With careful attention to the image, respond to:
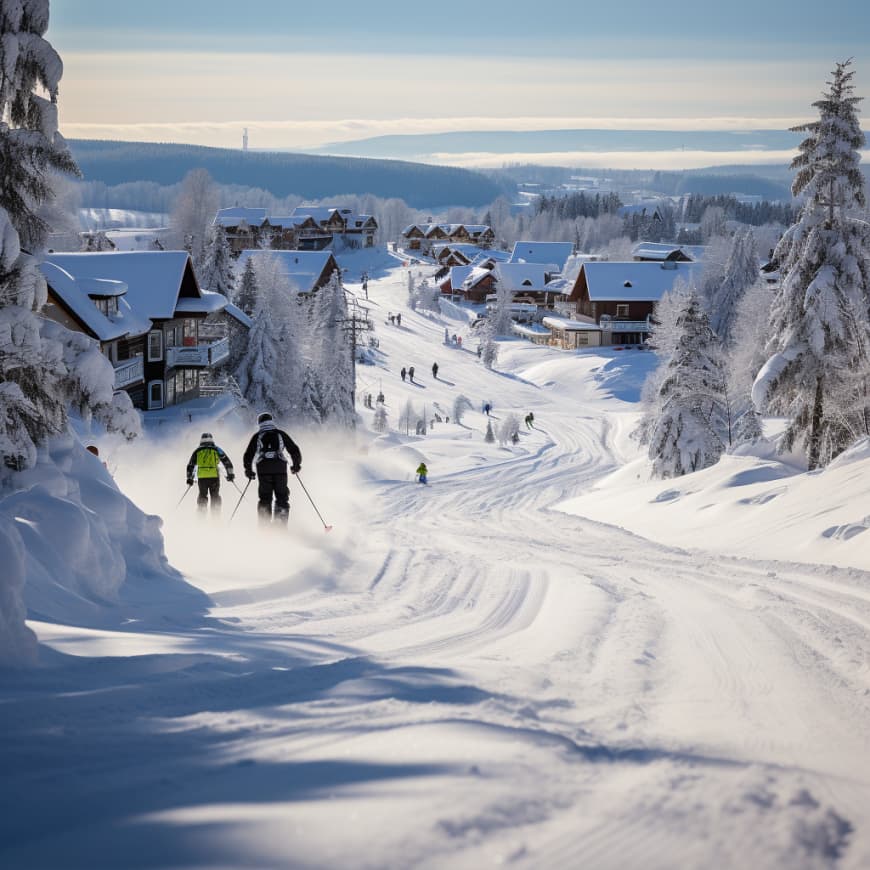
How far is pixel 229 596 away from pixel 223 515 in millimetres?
7458

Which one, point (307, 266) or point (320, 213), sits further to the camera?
point (320, 213)

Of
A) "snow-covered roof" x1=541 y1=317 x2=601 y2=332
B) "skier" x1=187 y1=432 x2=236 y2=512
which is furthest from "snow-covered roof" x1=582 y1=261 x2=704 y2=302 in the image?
"skier" x1=187 y1=432 x2=236 y2=512

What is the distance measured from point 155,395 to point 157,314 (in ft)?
11.3

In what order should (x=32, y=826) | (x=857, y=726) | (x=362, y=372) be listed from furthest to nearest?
1. (x=362, y=372)
2. (x=857, y=726)
3. (x=32, y=826)

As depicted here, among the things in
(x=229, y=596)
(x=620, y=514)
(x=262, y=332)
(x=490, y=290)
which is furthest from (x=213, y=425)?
(x=490, y=290)

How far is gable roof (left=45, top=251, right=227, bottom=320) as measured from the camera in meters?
36.1

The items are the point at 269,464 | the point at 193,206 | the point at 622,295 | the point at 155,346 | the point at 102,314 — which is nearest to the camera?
the point at 269,464

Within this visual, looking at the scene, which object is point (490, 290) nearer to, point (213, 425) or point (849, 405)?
point (213, 425)

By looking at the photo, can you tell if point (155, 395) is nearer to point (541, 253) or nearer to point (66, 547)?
point (66, 547)

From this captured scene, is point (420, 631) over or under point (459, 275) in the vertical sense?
under

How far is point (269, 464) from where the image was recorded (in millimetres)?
13398

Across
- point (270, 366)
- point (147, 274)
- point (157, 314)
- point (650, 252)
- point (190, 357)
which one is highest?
point (650, 252)

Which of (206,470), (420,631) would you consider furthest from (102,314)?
(420,631)

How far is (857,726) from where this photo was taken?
5.37m
